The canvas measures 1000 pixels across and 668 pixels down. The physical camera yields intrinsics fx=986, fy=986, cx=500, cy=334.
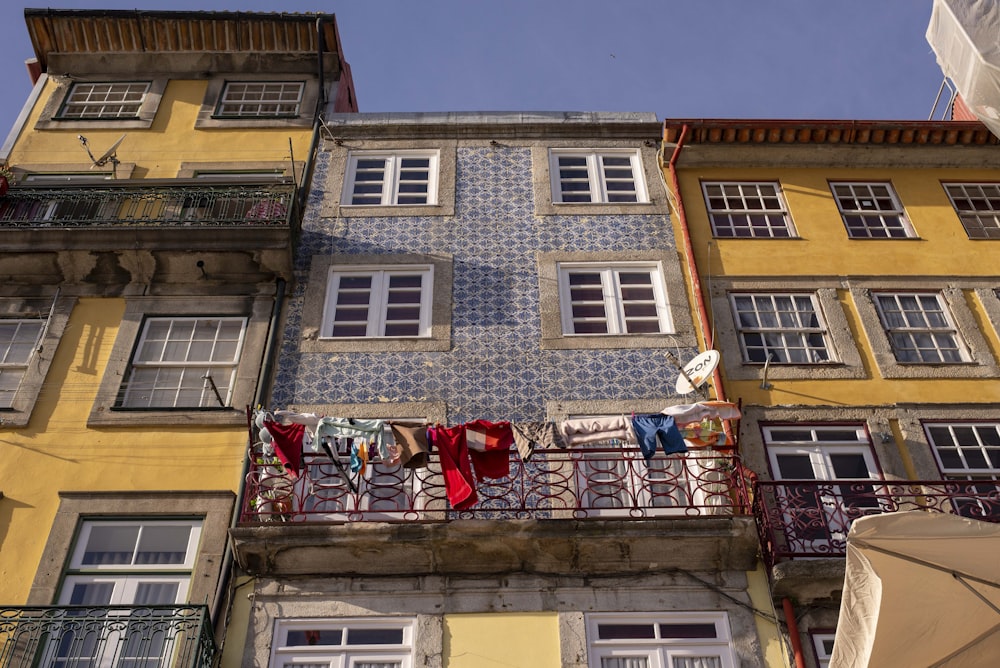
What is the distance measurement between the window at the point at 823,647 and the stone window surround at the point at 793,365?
9.99 ft

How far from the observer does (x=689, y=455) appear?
9.93m

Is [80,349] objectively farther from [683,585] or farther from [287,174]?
[683,585]

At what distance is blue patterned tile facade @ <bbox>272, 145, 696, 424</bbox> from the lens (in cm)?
1059

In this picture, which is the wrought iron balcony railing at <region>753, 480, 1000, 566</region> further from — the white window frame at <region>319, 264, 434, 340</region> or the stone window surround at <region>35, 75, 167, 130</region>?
the stone window surround at <region>35, 75, 167, 130</region>

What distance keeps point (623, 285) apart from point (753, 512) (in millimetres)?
3734

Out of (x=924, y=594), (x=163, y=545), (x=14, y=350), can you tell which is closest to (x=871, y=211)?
(x=924, y=594)

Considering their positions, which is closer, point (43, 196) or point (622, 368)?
point (622, 368)

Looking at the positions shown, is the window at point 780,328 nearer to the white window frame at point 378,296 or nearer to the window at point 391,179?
the white window frame at point 378,296

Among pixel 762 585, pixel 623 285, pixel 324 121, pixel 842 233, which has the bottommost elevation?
pixel 762 585

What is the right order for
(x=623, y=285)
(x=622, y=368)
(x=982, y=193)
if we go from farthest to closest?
(x=982, y=193)
(x=623, y=285)
(x=622, y=368)

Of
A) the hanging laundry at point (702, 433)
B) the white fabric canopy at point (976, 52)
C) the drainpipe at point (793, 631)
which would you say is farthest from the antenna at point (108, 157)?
the white fabric canopy at point (976, 52)

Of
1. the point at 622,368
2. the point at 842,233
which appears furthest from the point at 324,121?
the point at 842,233

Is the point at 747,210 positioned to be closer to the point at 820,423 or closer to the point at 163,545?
the point at 820,423

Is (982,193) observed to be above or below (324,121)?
below
